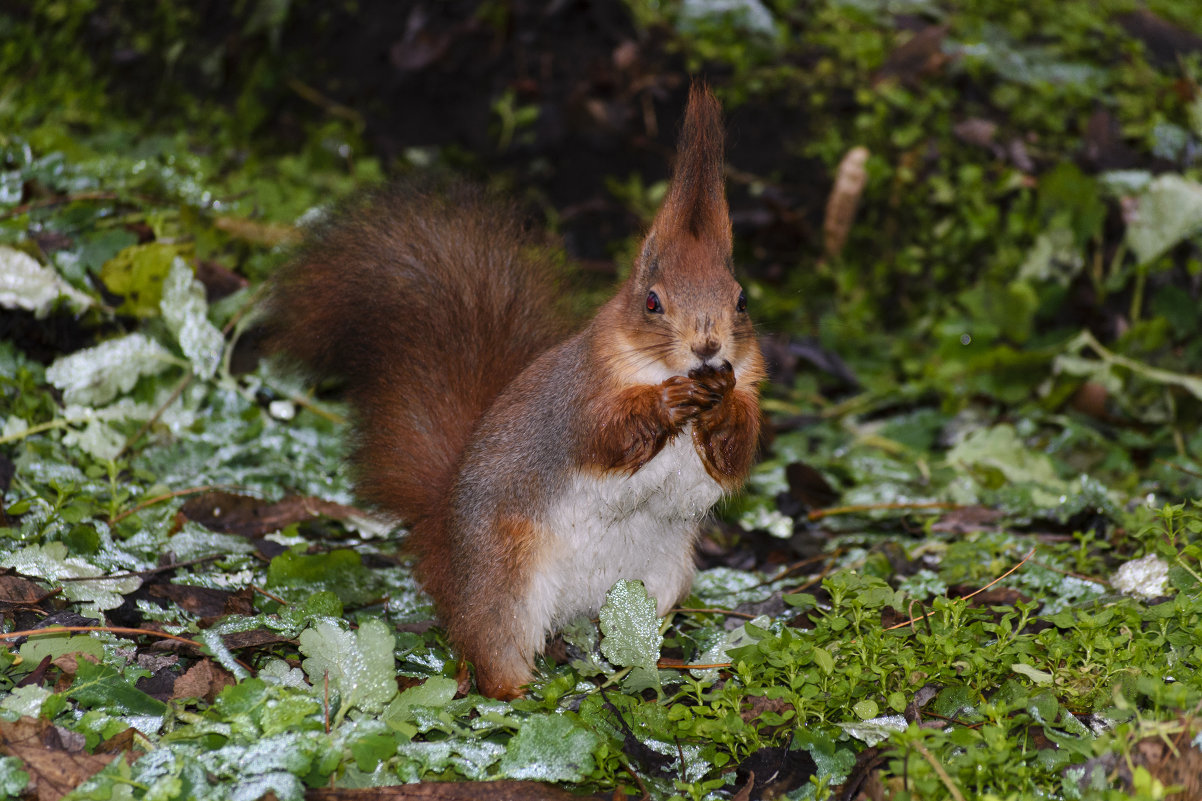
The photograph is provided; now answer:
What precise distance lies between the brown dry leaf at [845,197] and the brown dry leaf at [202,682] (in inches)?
128

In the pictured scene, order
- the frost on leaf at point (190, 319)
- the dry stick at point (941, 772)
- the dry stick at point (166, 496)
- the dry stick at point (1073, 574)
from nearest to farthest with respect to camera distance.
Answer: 1. the dry stick at point (941, 772)
2. the dry stick at point (1073, 574)
3. the dry stick at point (166, 496)
4. the frost on leaf at point (190, 319)

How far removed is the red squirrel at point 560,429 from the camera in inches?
89.3

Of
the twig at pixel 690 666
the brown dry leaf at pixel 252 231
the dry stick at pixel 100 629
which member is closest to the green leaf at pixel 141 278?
the brown dry leaf at pixel 252 231

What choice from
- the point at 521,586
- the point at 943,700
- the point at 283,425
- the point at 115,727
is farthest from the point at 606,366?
the point at 283,425

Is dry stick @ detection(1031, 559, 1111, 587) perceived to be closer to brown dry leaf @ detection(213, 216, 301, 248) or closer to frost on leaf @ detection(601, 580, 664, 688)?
frost on leaf @ detection(601, 580, 664, 688)

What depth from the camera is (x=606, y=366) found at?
7.63 feet

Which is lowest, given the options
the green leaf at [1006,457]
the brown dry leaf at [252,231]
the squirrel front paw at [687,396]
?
the green leaf at [1006,457]

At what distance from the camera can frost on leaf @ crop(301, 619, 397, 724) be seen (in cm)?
201

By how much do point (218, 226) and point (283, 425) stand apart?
808 mm

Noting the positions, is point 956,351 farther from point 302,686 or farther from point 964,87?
point 302,686

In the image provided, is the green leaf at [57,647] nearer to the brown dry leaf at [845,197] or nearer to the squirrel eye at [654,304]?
the squirrel eye at [654,304]

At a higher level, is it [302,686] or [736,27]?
[736,27]

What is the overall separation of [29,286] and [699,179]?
2206 mm

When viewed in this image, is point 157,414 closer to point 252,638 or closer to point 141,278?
point 141,278
